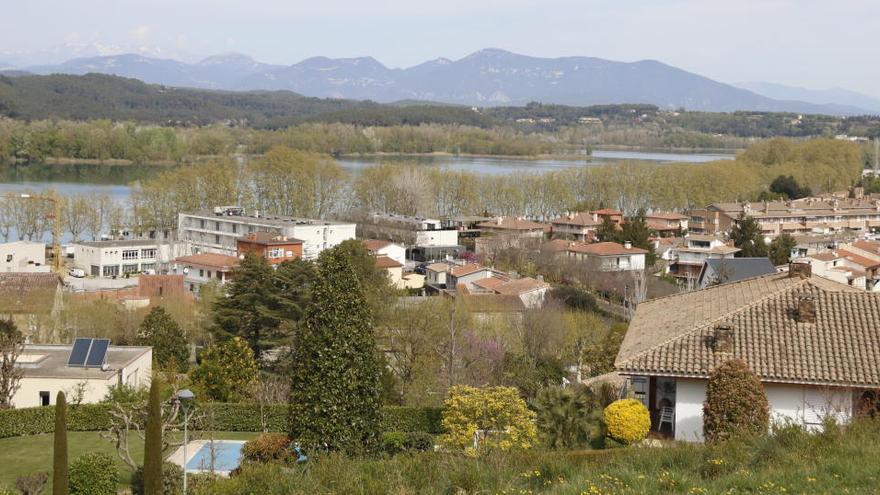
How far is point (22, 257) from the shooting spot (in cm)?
3266

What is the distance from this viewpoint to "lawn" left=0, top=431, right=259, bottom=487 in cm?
1192

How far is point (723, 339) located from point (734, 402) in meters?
0.95

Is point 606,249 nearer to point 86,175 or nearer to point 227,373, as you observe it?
point 227,373

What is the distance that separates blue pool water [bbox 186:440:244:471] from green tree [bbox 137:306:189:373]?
478 cm

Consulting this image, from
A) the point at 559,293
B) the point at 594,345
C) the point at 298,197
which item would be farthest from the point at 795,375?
the point at 298,197

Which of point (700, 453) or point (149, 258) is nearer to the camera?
point (700, 453)

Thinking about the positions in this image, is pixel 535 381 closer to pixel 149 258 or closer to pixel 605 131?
pixel 149 258

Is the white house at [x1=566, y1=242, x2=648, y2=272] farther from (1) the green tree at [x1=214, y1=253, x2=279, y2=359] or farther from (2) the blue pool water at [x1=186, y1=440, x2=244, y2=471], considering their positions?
(2) the blue pool water at [x1=186, y1=440, x2=244, y2=471]

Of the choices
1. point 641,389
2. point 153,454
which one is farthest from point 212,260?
point 641,389

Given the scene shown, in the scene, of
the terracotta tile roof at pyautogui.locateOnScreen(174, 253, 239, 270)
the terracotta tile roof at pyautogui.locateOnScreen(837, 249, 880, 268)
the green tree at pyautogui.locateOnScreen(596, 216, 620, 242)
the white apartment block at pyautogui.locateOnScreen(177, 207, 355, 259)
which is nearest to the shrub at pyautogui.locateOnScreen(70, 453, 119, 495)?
the terracotta tile roof at pyautogui.locateOnScreen(174, 253, 239, 270)

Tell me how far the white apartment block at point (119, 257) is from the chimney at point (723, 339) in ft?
90.4

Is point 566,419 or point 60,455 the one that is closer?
point 60,455

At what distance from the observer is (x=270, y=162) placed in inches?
1973

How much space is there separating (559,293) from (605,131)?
12652 centimetres
